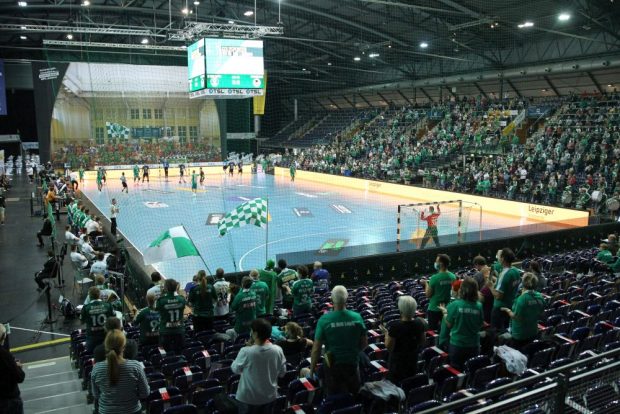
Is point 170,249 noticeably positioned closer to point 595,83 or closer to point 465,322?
point 465,322

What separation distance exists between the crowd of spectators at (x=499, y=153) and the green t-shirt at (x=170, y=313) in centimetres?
2240

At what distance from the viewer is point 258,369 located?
4.27 m

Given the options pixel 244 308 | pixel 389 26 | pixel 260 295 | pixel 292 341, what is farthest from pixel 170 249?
pixel 389 26

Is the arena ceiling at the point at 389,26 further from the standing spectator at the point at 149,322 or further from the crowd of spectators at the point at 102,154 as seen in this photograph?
the standing spectator at the point at 149,322

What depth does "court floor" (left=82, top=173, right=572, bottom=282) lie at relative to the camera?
62.1ft

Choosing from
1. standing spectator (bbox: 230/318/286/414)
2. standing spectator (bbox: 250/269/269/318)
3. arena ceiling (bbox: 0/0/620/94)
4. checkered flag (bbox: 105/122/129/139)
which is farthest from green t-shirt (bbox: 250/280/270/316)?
checkered flag (bbox: 105/122/129/139)

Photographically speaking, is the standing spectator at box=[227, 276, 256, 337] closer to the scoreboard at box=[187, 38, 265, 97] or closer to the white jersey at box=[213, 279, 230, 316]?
the white jersey at box=[213, 279, 230, 316]

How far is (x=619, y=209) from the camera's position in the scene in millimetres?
22609

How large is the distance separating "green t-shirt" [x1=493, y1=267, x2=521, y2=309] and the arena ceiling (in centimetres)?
1978

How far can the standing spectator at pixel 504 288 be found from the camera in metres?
6.92

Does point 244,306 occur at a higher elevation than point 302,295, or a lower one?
higher

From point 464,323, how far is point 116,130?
47876mm

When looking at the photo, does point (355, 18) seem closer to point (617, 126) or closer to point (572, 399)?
point (617, 126)

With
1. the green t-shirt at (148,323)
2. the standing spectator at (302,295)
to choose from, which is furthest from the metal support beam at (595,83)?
the green t-shirt at (148,323)
